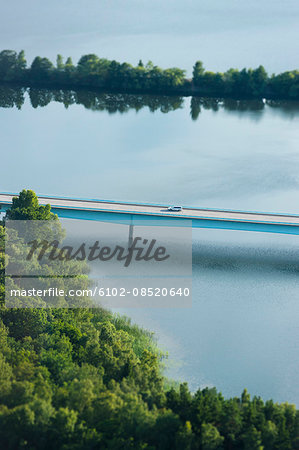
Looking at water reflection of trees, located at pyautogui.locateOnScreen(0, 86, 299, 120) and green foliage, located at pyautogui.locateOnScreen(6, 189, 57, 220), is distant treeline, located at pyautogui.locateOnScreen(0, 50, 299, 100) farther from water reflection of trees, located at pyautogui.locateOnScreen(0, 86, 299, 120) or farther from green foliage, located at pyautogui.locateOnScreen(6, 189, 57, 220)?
green foliage, located at pyautogui.locateOnScreen(6, 189, 57, 220)

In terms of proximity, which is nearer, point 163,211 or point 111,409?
point 111,409

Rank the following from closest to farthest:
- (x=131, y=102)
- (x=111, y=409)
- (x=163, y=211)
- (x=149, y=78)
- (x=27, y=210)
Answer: (x=111, y=409)
(x=27, y=210)
(x=163, y=211)
(x=131, y=102)
(x=149, y=78)

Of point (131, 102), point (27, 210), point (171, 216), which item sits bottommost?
point (27, 210)

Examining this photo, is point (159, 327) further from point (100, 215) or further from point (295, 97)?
point (295, 97)

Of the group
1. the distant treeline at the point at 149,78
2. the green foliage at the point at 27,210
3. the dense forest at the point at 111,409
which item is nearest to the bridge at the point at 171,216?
the green foliage at the point at 27,210

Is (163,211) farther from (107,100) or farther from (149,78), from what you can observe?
(149,78)


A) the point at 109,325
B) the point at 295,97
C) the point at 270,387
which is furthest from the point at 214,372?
the point at 295,97

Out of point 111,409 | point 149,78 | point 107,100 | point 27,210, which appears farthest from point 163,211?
point 149,78

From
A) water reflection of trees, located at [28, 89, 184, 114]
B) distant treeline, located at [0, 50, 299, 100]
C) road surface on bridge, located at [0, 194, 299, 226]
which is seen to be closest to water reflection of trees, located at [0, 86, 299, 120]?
water reflection of trees, located at [28, 89, 184, 114]
